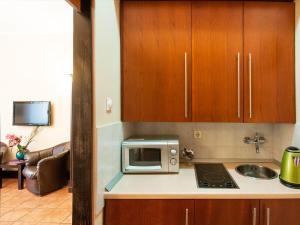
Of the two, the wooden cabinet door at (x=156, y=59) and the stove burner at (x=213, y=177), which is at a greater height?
the wooden cabinet door at (x=156, y=59)

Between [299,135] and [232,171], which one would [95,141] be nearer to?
[232,171]

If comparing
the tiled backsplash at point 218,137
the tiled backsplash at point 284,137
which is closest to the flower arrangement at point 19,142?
the tiled backsplash at point 218,137

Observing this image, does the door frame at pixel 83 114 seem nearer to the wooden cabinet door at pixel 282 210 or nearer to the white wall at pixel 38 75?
the wooden cabinet door at pixel 282 210

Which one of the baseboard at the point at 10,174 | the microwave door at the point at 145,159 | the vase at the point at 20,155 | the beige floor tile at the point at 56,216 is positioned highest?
the microwave door at the point at 145,159

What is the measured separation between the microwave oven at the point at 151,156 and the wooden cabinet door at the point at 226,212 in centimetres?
36

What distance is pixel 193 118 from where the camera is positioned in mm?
1496

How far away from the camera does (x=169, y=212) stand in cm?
117

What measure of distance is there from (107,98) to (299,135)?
1.39 m

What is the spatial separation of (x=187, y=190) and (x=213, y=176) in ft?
1.07

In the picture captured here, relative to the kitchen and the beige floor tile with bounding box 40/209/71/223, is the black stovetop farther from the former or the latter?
the beige floor tile with bounding box 40/209/71/223

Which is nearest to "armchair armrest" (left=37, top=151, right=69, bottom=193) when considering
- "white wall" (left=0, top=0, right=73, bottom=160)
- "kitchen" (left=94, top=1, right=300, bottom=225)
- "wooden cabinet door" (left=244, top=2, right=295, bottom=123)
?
"white wall" (left=0, top=0, right=73, bottom=160)

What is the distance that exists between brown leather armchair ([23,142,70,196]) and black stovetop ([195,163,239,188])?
2.34 metres

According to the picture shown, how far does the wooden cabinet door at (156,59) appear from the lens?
149 centimetres

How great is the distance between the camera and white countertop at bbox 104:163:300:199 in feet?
3.76
